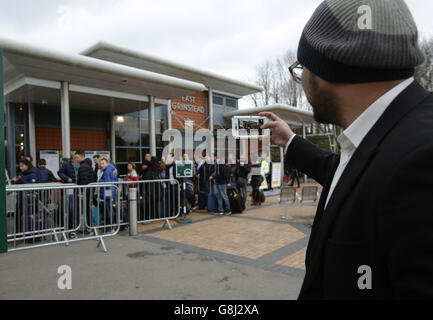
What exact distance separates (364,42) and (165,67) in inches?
607

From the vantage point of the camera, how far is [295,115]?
18.4 meters

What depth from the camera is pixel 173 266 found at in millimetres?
4746

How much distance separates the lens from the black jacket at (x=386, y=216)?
0.65 metres

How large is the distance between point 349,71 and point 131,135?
14780 mm

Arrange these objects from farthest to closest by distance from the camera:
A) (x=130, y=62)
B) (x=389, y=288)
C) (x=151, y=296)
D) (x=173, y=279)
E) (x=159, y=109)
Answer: (x=159, y=109)
(x=130, y=62)
(x=173, y=279)
(x=151, y=296)
(x=389, y=288)

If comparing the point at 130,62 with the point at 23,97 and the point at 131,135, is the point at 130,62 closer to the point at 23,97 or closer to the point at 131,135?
the point at 131,135

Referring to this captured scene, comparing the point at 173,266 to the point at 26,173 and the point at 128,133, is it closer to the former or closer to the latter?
the point at 26,173

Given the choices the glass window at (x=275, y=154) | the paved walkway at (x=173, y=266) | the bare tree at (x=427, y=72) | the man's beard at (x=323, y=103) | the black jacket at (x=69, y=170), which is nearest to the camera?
the man's beard at (x=323, y=103)

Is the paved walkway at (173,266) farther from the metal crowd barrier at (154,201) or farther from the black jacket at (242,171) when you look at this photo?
the black jacket at (242,171)

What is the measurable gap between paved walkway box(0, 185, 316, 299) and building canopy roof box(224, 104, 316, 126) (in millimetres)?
10247

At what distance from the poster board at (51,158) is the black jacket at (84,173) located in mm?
5761

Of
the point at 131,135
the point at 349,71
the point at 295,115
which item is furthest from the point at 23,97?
the point at 295,115

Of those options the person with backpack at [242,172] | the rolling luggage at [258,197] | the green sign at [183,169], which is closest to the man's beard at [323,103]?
the green sign at [183,169]

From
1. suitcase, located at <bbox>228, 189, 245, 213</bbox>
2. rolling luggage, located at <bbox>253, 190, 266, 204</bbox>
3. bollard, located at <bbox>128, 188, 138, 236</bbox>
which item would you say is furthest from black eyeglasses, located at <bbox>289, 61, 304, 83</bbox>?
rolling luggage, located at <bbox>253, 190, 266, 204</bbox>
